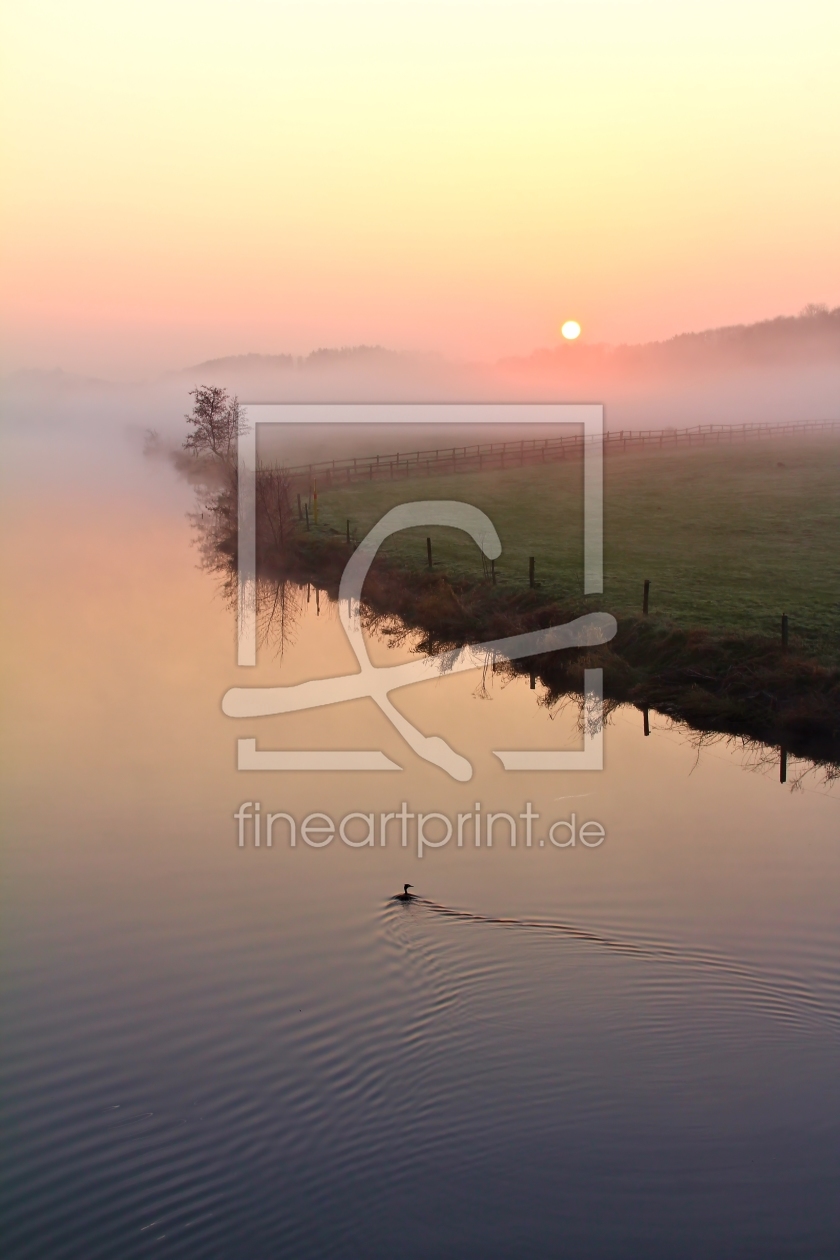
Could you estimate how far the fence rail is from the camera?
6812 centimetres

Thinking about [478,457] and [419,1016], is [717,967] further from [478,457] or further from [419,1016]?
[478,457]

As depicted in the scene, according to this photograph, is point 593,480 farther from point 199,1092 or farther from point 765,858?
point 199,1092

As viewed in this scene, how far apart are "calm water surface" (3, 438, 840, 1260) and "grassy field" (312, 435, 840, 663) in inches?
335

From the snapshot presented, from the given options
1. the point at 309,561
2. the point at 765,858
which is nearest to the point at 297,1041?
the point at 765,858
